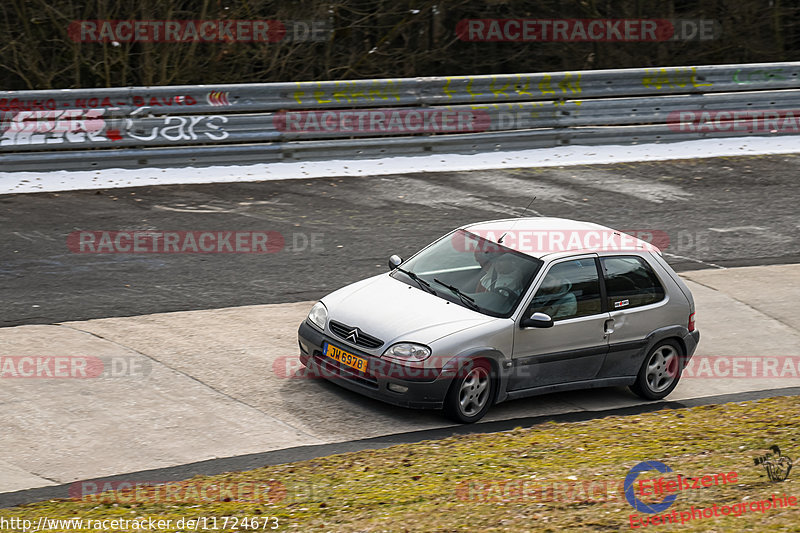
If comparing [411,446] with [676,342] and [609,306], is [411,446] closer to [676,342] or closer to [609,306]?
[609,306]

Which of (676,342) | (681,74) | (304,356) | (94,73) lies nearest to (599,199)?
(681,74)

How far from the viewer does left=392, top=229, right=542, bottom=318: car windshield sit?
8.47 meters

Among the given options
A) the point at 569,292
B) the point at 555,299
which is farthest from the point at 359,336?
the point at 569,292

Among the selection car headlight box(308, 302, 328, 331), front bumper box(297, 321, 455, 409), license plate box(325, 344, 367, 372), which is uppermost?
car headlight box(308, 302, 328, 331)

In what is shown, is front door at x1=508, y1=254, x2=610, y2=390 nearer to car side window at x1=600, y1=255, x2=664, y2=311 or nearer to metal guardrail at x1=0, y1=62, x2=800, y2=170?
car side window at x1=600, y1=255, x2=664, y2=311

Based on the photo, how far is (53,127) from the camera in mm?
15156

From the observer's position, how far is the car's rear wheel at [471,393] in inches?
316

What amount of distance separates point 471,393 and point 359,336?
3.30 feet

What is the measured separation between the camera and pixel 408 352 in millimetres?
7969

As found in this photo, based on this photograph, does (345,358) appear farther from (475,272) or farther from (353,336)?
(475,272)

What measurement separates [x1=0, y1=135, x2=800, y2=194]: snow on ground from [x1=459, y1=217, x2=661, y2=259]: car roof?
7120 millimetres

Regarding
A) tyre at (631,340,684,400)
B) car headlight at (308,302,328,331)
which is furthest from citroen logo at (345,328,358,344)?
tyre at (631,340,684,400)

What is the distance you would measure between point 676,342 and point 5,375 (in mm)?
5823

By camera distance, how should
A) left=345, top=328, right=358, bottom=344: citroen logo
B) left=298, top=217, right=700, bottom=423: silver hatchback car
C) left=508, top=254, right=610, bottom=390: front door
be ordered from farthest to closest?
left=508, top=254, right=610, bottom=390: front door
left=345, top=328, right=358, bottom=344: citroen logo
left=298, top=217, right=700, bottom=423: silver hatchback car
